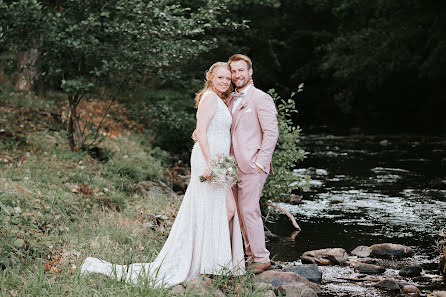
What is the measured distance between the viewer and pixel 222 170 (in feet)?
18.0

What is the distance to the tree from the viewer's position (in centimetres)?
955

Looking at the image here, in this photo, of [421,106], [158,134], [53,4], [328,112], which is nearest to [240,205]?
[53,4]

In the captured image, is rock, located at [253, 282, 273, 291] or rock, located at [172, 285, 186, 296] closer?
rock, located at [172, 285, 186, 296]

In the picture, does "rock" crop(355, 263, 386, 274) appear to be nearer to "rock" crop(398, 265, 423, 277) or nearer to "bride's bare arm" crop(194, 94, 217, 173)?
"rock" crop(398, 265, 423, 277)

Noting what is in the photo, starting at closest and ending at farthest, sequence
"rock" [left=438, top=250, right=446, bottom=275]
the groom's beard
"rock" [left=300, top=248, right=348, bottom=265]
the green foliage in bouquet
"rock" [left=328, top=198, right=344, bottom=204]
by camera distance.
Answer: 1. the groom's beard
2. "rock" [left=438, top=250, right=446, bottom=275]
3. "rock" [left=300, top=248, right=348, bottom=265]
4. the green foliage in bouquet
5. "rock" [left=328, top=198, right=344, bottom=204]

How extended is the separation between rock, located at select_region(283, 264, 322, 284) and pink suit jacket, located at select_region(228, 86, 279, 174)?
134 cm

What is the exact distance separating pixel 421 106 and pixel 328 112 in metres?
6.61

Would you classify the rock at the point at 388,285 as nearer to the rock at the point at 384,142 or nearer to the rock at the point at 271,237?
the rock at the point at 271,237

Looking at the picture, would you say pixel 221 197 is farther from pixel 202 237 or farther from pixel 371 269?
pixel 371 269

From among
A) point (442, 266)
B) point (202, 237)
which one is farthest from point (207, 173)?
point (442, 266)

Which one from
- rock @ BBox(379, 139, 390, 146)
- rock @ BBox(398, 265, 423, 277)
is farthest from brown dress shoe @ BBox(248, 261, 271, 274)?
rock @ BBox(379, 139, 390, 146)

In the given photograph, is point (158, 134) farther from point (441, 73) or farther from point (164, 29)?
point (441, 73)

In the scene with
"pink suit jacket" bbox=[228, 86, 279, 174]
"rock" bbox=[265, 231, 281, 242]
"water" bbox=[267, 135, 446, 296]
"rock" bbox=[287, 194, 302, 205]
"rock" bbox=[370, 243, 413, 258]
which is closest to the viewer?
"pink suit jacket" bbox=[228, 86, 279, 174]

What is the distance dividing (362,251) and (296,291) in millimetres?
2306
